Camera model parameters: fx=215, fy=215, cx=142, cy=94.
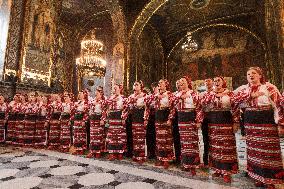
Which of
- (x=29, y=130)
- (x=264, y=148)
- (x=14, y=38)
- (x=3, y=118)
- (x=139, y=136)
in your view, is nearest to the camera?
(x=264, y=148)

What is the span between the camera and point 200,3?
37.5ft

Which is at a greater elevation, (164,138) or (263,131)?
(263,131)

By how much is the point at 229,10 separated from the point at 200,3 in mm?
1971

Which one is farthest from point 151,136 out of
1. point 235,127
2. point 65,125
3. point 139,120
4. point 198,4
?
point 198,4

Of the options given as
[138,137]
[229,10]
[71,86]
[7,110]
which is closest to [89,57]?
[71,86]

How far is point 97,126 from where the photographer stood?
506 centimetres

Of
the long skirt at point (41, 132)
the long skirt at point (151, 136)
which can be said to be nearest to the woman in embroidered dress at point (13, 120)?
the long skirt at point (41, 132)

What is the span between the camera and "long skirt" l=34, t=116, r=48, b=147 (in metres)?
6.24

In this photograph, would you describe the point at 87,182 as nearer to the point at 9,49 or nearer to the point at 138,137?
the point at 138,137

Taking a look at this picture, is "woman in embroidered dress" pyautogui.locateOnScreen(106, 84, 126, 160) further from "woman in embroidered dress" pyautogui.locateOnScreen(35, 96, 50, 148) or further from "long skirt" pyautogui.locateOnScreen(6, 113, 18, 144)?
"long skirt" pyautogui.locateOnScreen(6, 113, 18, 144)

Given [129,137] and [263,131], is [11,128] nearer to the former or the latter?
[129,137]

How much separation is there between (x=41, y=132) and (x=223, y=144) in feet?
17.2

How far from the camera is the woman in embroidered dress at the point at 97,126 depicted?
4941 mm

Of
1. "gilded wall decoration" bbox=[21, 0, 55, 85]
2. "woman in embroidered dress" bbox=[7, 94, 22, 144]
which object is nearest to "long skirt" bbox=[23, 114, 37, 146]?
"woman in embroidered dress" bbox=[7, 94, 22, 144]
